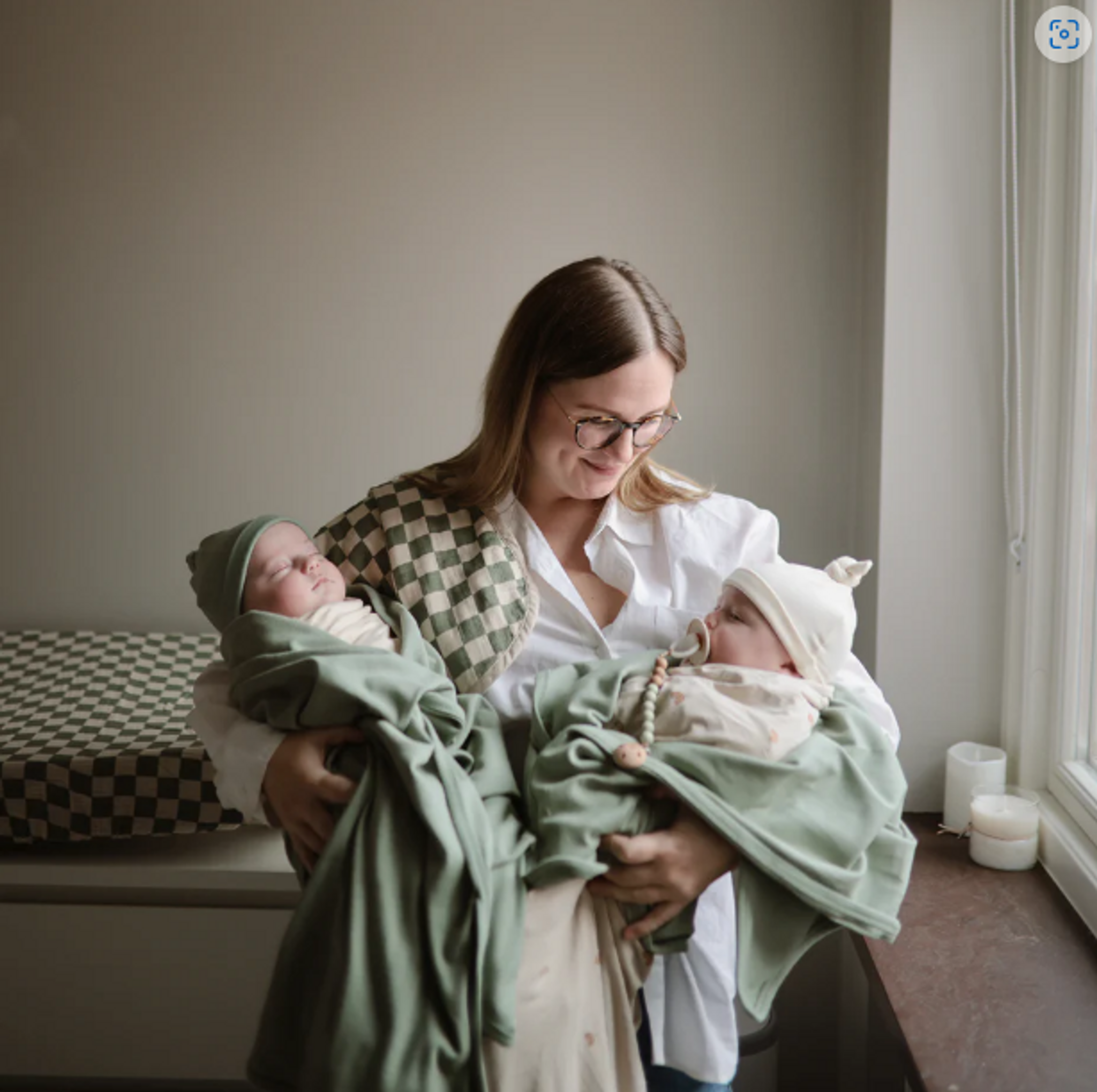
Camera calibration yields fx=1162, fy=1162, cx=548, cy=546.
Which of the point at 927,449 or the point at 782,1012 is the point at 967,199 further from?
the point at 782,1012

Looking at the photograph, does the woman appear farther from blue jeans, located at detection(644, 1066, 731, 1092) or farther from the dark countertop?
the dark countertop

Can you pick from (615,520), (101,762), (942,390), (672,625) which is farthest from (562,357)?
(101,762)

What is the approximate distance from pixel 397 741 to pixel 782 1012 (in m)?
1.64

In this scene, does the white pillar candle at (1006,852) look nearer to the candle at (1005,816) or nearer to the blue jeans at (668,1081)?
the candle at (1005,816)

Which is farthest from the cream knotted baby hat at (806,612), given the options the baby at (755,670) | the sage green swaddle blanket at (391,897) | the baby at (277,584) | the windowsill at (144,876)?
the windowsill at (144,876)

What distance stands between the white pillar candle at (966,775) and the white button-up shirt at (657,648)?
0.67 meters

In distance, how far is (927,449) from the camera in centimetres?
219

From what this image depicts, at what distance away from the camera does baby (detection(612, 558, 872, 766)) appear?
1361 millimetres

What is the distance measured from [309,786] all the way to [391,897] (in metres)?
0.17

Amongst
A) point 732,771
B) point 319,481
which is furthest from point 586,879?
point 319,481

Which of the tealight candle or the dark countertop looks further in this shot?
the tealight candle

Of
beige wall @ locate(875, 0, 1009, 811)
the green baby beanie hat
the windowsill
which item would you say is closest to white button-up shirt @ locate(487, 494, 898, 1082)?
the green baby beanie hat

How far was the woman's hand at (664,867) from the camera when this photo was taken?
4.32 ft

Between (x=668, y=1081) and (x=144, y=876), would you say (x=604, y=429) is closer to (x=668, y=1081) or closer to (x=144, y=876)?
(x=668, y=1081)
